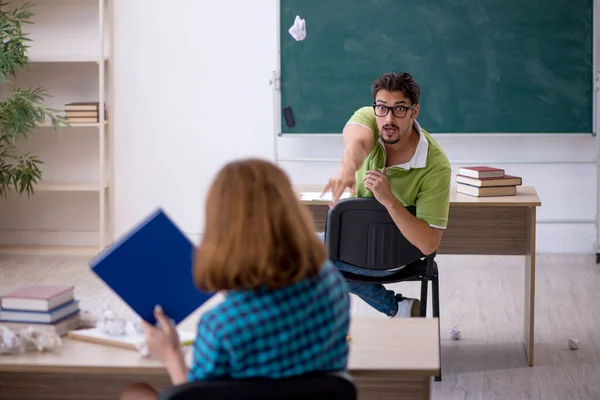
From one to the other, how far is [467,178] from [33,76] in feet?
11.2

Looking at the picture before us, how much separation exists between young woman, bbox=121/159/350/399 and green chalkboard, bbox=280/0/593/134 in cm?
433

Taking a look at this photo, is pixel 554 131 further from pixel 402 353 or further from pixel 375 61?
pixel 402 353

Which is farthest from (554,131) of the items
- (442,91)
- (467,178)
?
(467,178)

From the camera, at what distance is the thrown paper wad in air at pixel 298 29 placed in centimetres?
582

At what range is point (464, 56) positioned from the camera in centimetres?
587

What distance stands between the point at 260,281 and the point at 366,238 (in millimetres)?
1766

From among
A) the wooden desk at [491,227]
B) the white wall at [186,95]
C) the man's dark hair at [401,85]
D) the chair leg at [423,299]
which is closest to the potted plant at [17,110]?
the white wall at [186,95]

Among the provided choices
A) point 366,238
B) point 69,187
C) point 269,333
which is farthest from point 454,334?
point 69,187

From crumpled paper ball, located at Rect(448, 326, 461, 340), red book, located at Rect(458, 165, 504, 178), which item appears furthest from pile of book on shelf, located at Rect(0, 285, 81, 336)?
crumpled paper ball, located at Rect(448, 326, 461, 340)

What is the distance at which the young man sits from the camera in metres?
3.25

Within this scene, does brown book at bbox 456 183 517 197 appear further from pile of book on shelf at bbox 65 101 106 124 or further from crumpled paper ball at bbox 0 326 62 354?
pile of book on shelf at bbox 65 101 106 124

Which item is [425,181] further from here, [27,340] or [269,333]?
[269,333]

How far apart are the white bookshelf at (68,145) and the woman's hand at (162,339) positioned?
4192 millimetres

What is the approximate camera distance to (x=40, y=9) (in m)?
6.20
